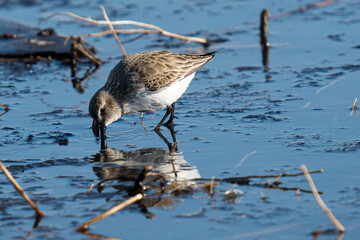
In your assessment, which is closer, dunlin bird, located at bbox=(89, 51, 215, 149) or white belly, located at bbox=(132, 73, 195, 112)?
dunlin bird, located at bbox=(89, 51, 215, 149)

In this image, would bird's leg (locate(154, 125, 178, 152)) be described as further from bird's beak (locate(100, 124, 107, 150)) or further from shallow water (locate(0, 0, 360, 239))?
bird's beak (locate(100, 124, 107, 150))

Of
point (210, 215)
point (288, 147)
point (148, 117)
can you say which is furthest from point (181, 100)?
point (210, 215)

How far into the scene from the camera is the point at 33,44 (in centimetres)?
1107

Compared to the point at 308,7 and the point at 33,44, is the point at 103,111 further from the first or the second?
the point at 308,7

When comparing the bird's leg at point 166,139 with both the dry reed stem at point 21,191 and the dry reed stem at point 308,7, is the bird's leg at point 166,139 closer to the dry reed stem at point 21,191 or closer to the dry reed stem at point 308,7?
the dry reed stem at point 21,191

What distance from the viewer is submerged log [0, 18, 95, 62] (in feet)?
35.4

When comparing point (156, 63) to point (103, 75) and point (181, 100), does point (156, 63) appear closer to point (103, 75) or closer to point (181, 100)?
point (181, 100)

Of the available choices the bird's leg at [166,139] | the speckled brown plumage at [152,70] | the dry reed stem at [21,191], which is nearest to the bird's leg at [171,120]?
the bird's leg at [166,139]

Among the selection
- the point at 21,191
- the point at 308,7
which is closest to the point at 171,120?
the point at 21,191

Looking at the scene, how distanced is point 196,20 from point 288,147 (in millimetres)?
6498

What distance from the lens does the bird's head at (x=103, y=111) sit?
23.7 ft

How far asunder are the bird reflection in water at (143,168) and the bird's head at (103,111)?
A: 0.50 meters

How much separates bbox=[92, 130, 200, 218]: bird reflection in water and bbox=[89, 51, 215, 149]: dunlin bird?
21.2 inches

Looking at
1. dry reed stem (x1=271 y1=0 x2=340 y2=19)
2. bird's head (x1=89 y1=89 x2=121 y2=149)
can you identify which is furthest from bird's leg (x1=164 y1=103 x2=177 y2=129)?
dry reed stem (x1=271 y1=0 x2=340 y2=19)
